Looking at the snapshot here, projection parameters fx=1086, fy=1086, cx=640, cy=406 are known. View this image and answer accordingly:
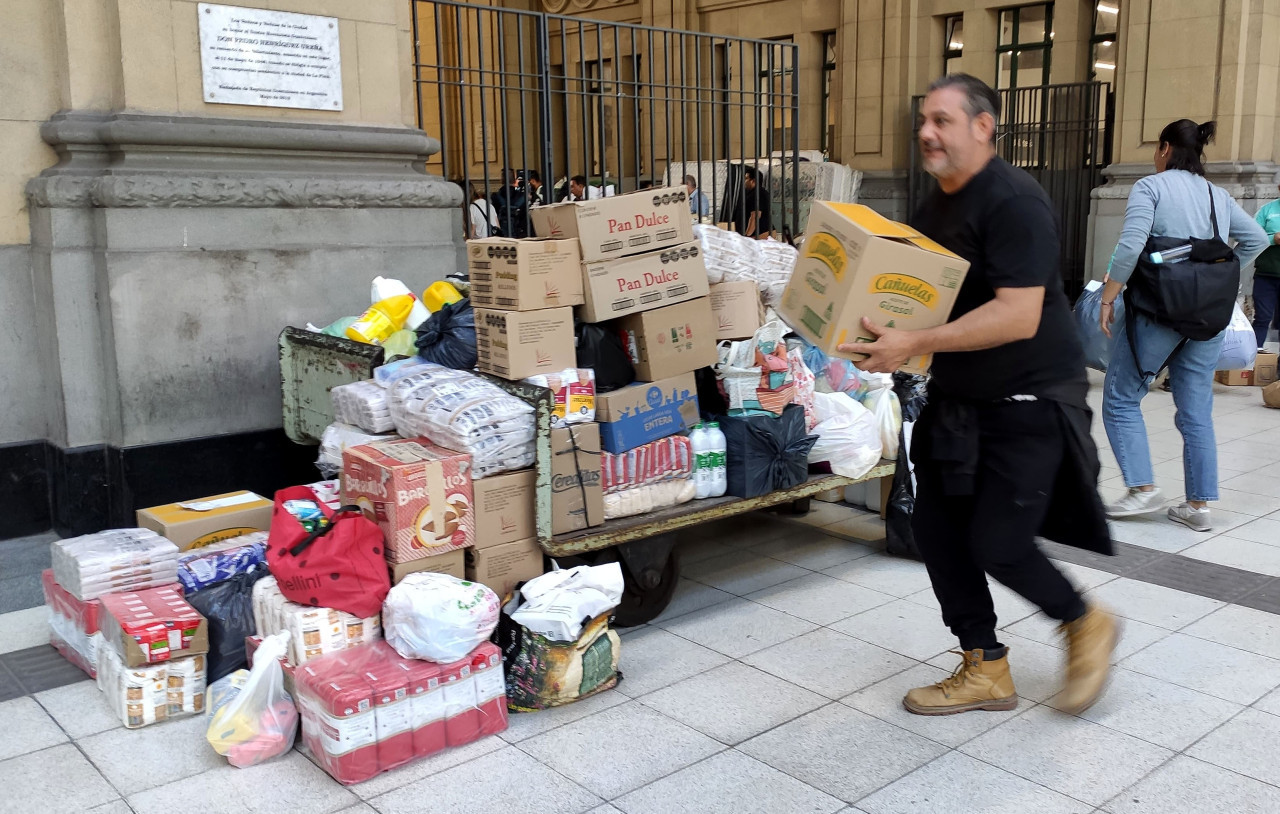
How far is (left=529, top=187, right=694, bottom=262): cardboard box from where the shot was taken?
13.8 feet

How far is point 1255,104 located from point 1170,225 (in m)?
7.94

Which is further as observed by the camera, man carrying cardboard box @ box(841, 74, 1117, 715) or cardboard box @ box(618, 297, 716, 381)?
cardboard box @ box(618, 297, 716, 381)

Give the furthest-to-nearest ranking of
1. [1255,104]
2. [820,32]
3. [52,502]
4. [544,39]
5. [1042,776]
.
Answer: [820,32] < [1255,104] < [544,39] < [52,502] < [1042,776]

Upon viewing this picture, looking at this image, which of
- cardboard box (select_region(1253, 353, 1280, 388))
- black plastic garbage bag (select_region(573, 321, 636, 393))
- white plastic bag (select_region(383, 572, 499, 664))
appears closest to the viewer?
white plastic bag (select_region(383, 572, 499, 664))

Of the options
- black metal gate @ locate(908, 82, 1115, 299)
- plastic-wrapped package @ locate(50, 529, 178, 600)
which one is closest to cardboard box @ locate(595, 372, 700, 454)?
plastic-wrapped package @ locate(50, 529, 178, 600)

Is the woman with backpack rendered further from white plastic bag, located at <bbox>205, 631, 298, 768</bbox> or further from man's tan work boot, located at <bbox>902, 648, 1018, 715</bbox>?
white plastic bag, located at <bbox>205, 631, 298, 768</bbox>

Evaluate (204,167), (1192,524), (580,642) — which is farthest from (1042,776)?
(204,167)

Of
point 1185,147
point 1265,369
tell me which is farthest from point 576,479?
point 1265,369

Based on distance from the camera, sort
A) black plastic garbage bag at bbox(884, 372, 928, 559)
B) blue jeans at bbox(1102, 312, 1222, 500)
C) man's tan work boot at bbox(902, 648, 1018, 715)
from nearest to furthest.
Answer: man's tan work boot at bbox(902, 648, 1018, 715)
black plastic garbage bag at bbox(884, 372, 928, 559)
blue jeans at bbox(1102, 312, 1222, 500)

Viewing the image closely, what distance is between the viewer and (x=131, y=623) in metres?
3.54

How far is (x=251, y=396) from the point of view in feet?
18.3

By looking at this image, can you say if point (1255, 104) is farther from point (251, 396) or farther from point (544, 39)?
point (251, 396)

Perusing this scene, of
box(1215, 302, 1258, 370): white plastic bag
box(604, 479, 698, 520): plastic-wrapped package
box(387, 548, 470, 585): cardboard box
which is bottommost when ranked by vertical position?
box(387, 548, 470, 585): cardboard box

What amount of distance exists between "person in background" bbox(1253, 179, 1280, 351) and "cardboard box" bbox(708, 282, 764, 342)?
24.9ft
